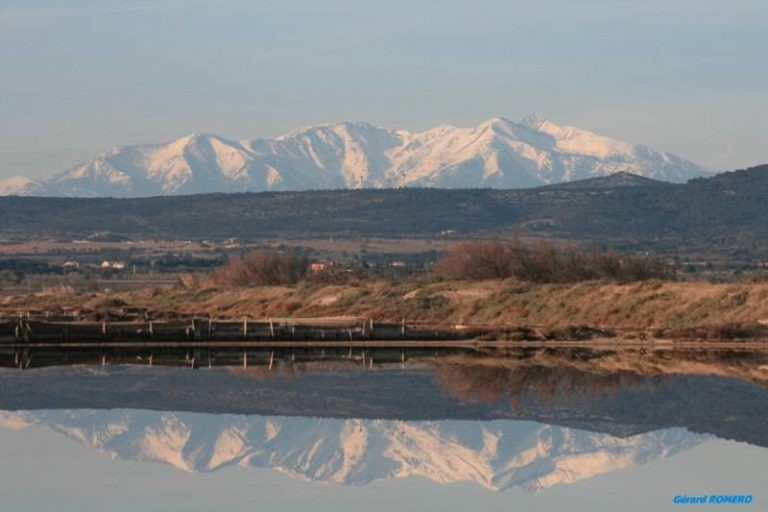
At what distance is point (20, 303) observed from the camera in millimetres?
67125

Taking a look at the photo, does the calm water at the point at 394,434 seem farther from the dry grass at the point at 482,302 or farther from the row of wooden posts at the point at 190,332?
the dry grass at the point at 482,302

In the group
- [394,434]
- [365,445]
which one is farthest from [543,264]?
[365,445]

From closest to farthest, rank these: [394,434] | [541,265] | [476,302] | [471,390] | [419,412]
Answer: [394,434] < [419,412] < [471,390] < [476,302] < [541,265]

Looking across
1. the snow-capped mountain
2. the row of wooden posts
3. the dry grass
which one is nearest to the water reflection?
the snow-capped mountain

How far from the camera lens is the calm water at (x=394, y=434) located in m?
21.3

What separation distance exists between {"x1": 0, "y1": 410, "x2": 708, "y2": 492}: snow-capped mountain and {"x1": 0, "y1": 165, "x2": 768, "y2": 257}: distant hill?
326ft

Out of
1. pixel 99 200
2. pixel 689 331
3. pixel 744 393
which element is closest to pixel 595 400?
pixel 744 393

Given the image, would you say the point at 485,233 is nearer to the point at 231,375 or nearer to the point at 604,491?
the point at 231,375

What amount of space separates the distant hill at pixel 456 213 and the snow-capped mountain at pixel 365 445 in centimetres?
9921

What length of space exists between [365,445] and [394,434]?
58.3 inches

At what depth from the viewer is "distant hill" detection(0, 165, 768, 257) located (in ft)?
458

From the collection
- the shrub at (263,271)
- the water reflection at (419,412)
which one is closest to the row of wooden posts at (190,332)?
the water reflection at (419,412)

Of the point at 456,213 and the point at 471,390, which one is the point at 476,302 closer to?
the point at 471,390

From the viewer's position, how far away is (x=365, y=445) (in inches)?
1053
